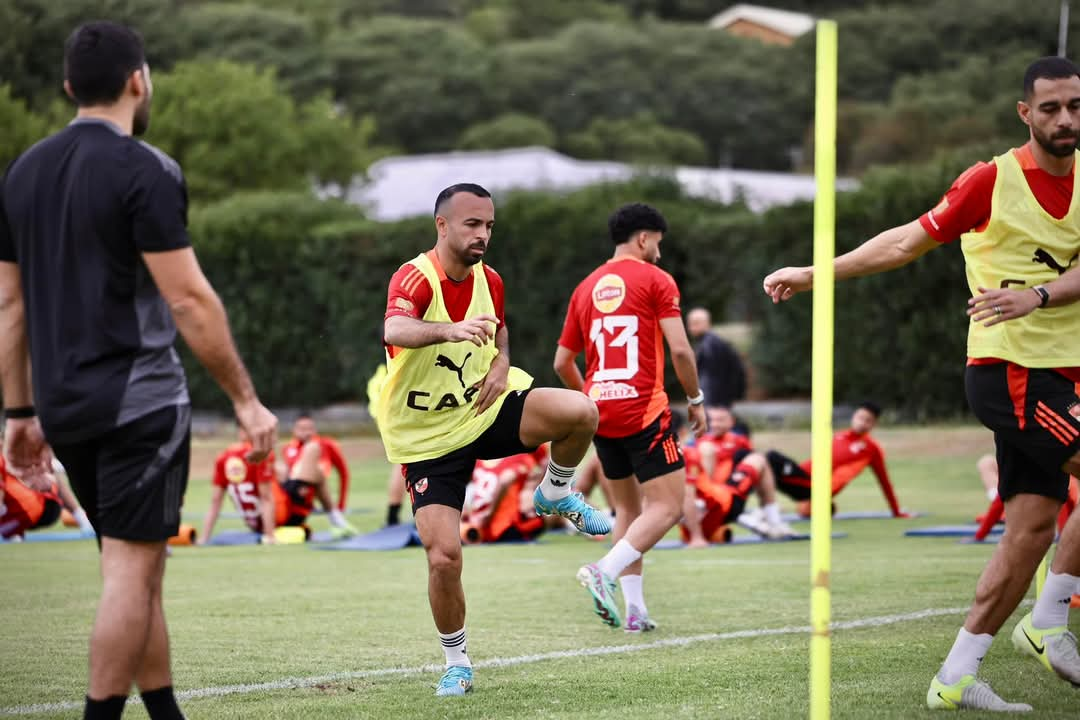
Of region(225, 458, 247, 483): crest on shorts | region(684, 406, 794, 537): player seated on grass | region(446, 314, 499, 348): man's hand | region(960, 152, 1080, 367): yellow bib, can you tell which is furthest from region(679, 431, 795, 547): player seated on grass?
region(960, 152, 1080, 367): yellow bib

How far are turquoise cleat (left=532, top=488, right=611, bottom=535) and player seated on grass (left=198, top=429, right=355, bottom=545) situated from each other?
25.4ft

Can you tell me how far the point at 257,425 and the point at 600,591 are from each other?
11.7 ft

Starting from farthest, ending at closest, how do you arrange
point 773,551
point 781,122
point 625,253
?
point 781,122 < point 773,551 < point 625,253

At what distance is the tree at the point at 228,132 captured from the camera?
5006cm

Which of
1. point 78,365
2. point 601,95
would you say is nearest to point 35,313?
point 78,365

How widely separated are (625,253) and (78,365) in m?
4.90

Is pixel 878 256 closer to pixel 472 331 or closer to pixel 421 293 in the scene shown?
pixel 472 331

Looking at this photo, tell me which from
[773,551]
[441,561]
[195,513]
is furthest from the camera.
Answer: [195,513]

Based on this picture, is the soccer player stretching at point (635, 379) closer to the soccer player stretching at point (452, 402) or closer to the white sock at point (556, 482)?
the white sock at point (556, 482)

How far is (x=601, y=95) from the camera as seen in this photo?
9338 centimetres

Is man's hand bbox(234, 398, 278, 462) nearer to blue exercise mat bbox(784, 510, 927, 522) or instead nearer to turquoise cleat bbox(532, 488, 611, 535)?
turquoise cleat bbox(532, 488, 611, 535)

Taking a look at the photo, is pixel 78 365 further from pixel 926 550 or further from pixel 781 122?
pixel 781 122

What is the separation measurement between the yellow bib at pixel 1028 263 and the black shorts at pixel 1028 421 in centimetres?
7

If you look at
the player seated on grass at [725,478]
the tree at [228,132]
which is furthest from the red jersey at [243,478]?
the tree at [228,132]
